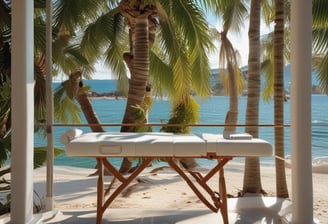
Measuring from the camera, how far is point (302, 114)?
2.55 meters

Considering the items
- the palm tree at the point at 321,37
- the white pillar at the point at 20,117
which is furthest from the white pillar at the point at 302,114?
the palm tree at the point at 321,37

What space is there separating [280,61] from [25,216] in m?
3.54

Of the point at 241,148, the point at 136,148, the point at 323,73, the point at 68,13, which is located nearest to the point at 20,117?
the point at 136,148

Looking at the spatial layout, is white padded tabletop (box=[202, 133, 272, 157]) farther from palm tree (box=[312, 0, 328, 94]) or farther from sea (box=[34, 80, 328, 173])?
sea (box=[34, 80, 328, 173])

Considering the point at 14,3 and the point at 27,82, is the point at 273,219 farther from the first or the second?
the point at 14,3

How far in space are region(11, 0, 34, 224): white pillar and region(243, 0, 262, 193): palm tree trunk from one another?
11.1 feet

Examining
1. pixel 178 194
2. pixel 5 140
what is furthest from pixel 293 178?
pixel 178 194

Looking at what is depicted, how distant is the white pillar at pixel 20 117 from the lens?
260 centimetres

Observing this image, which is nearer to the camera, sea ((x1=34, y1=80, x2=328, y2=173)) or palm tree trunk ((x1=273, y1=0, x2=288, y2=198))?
palm tree trunk ((x1=273, y1=0, x2=288, y2=198))

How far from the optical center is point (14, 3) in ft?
8.66

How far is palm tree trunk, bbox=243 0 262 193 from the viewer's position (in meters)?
5.43

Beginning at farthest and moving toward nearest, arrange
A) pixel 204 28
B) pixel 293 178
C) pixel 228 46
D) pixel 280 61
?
1. pixel 228 46
2. pixel 204 28
3. pixel 280 61
4. pixel 293 178

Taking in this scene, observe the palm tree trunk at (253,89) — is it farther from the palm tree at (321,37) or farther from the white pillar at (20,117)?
the white pillar at (20,117)

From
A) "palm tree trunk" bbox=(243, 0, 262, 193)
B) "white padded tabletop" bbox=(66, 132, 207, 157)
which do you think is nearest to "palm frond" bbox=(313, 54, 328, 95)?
"palm tree trunk" bbox=(243, 0, 262, 193)
